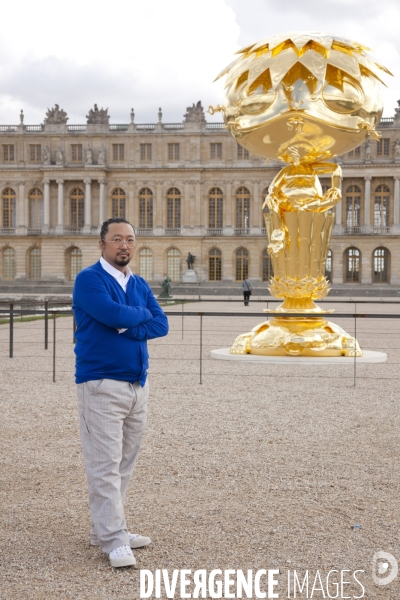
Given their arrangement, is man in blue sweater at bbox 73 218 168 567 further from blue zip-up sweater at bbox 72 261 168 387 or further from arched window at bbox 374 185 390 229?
arched window at bbox 374 185 390 229

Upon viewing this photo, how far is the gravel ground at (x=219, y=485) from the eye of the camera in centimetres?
332

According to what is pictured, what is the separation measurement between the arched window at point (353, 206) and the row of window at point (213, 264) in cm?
199

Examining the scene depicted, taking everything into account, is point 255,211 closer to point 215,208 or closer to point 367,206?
point 215,208

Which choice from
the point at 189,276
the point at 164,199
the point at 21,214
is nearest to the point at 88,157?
the point at 164,199

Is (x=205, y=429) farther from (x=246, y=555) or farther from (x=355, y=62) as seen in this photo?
(x=355, y=62)

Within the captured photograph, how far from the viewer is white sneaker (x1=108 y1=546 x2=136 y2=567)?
327 centimetres

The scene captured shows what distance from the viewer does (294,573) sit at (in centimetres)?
321

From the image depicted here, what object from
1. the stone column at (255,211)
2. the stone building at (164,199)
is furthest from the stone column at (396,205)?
the stone column at (255,211)

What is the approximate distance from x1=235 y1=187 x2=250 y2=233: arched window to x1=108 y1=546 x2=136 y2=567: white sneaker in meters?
51.8

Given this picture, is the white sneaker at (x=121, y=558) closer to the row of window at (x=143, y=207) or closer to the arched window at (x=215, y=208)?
the row of window at (x=143, y=207)

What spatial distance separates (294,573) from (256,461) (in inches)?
75.8

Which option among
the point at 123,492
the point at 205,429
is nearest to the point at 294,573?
the point at 123,492

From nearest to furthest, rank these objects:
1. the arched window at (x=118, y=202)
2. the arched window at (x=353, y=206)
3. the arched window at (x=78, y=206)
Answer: the arched window at (x=353, y=206)
the arched window at (x=118, y=202)
the arched window at (x=78, y=206)

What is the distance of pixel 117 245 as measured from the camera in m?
3.56
